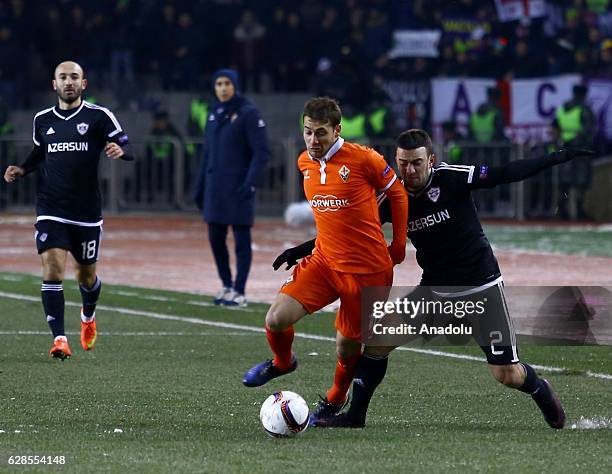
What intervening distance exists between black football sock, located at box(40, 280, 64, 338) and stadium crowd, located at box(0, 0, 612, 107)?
621 inches

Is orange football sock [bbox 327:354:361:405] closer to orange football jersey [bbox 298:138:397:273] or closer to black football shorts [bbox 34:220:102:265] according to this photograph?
orange football jersey [bbox 298:138:397:273]

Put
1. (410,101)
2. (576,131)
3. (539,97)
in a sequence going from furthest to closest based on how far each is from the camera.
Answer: (410,101) < (539,97) < (576,131)

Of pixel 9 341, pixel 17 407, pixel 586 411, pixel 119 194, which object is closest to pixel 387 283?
pixel 586 411

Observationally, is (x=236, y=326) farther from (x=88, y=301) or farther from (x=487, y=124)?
(x=487, y=124)

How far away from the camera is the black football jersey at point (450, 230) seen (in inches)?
298

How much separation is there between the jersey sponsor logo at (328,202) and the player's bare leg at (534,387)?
1.13 metres

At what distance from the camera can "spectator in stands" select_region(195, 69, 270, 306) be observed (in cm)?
1357

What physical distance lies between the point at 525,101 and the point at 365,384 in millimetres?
18062

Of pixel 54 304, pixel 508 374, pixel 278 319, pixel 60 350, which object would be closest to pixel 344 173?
pixel 278 319

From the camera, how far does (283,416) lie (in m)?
7.13

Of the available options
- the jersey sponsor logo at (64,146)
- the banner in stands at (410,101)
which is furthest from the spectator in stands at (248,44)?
the jersey sponsor logo at (64,146)

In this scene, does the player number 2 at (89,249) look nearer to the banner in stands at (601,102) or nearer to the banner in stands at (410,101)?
the banner in stands at (601,102)

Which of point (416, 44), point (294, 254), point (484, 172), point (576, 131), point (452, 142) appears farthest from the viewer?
point (416, 44)

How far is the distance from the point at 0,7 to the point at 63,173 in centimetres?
1735
